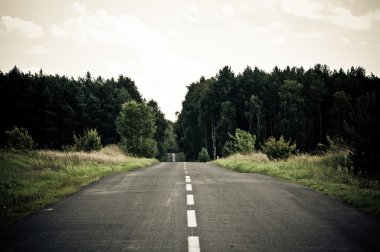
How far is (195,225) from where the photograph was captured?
6176 millimetres

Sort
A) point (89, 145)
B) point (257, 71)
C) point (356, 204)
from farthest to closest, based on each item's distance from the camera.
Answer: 1. point (257, 71)
2. point (89, 145)
3. point (356, 204)

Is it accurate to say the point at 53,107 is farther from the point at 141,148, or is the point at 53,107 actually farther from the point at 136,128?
the point at 141,148

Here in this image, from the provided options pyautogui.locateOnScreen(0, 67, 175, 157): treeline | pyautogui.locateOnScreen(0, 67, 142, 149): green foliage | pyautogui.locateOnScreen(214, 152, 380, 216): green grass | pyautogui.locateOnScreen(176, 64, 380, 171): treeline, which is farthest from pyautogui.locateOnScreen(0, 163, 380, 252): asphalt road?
pyautogui.locateOnScreen(176, 64, 380, 171): treeline

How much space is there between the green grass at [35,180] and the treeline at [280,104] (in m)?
49.4

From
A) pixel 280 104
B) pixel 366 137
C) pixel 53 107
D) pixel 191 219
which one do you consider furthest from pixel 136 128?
pixel 280 104

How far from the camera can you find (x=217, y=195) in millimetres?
9680

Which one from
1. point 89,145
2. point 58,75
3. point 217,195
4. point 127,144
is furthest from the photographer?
point 58,75

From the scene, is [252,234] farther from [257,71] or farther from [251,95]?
[257,71]

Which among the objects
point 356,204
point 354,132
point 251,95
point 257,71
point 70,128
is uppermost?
point 257,71

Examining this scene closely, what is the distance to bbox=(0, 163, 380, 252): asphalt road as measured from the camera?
5035mm

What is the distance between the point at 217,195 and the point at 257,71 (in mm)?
77234

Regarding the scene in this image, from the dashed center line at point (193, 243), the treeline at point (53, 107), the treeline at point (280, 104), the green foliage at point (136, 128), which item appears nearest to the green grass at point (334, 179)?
the dashed center line at point (193, 243)

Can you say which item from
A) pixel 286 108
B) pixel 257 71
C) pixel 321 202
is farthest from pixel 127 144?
pixel 257 71

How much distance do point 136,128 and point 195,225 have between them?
115ft
